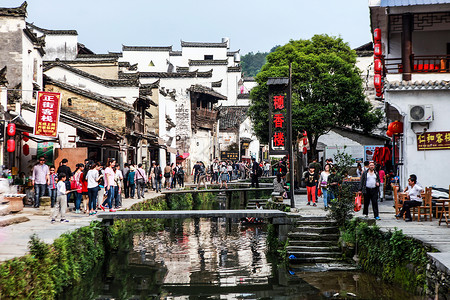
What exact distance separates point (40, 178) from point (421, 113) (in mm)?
12687

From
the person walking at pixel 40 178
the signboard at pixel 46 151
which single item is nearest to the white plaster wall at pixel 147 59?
the signboard at pixel 46 151

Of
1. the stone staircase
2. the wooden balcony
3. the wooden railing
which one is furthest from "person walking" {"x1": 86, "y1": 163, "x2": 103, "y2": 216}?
the wooden balcony

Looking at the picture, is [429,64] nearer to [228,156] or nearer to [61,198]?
[61,198]

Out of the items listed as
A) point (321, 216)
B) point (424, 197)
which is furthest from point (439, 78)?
point (321, 216)

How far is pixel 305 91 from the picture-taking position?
3066 centimetres

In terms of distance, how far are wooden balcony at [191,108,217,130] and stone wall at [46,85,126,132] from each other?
18903mm

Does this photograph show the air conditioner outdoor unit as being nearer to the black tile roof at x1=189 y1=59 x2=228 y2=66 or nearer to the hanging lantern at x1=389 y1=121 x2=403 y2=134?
the hanging lantern at x1=389 y1=121 x2=403 y2=134

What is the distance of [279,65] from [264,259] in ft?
62.8

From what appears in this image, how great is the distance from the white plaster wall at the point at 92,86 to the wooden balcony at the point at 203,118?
15.5 metres

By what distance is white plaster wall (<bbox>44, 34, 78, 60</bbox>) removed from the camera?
45.1m

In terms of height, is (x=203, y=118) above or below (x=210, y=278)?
above

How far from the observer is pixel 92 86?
33.2 m

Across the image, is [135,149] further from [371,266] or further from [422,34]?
[371,266]

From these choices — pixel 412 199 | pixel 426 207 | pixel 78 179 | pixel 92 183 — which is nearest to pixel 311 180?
pixel 412 199
